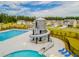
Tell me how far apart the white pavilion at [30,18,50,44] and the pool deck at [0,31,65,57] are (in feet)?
0.23

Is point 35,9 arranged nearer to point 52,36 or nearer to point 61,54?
point 52,36

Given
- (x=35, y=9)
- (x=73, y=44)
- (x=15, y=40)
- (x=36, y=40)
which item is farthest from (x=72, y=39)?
(x=15, y=40)

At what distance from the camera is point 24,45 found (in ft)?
7.79

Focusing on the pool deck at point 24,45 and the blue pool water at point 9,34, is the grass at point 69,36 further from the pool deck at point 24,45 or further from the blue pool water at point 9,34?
the blue pool water at point 9,34

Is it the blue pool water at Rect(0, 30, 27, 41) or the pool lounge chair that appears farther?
the blue pool water at Rect(0, 30, 27, 41)

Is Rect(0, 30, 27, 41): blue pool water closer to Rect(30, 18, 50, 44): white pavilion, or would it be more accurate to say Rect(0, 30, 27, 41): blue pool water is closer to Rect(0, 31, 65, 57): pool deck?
Rect(0, 31, 65, 57): pool deck

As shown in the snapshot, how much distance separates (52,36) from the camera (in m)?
2.41

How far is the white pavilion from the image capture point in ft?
7.74

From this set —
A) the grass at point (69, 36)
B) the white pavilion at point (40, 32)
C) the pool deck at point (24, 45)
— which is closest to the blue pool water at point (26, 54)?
the pool deck at point (24, 45)

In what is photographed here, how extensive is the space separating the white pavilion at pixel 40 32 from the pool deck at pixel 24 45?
0.07m

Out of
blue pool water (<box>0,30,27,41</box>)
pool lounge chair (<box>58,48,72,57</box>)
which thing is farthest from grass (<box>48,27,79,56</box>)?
blue pool water (<box>0,30,27,41</box>)

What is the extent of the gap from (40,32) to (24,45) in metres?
0.32

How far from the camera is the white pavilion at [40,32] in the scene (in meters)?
2.36

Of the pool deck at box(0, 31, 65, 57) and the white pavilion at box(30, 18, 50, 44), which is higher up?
the white pavilion at box(30, 18, 50, 44)
